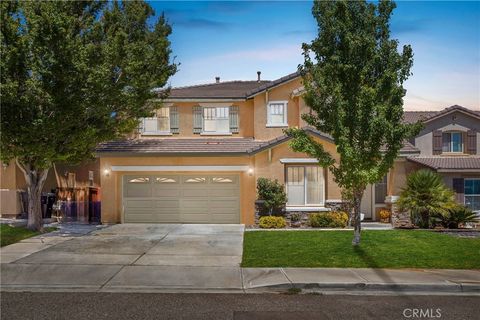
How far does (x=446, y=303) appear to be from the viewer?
8188 mm

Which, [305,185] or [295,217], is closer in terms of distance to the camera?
[295,217]

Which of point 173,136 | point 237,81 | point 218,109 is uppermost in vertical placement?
point 237,81

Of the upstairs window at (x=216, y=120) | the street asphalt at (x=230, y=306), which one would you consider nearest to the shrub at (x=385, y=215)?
the upstairs window at (x=216, y=120)

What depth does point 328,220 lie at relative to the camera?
17672mm

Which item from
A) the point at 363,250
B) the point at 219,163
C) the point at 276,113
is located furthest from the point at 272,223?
the point at 363,250

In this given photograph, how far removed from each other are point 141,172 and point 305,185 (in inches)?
295

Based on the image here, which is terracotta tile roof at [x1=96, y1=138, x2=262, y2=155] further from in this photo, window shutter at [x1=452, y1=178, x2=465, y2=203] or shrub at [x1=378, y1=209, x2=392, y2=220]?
window shutter at [x1=452, y1=178, x2=465, y2=203]

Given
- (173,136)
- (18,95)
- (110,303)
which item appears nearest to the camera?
(110,303)

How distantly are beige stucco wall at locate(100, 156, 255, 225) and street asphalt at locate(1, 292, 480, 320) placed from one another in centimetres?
1049

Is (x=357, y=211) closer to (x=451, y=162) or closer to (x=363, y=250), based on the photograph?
(x=363, y=250)

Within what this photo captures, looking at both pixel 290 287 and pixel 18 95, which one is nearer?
pixel 290 287

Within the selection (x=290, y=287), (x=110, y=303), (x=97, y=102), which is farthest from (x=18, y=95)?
(x=290, y=287)

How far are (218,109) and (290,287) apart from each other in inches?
532

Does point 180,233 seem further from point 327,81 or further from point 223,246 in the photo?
point 327,81
